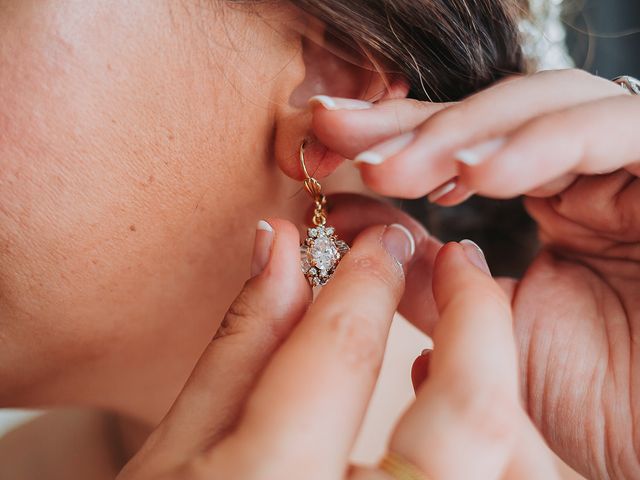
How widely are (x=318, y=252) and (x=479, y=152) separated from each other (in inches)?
10.7

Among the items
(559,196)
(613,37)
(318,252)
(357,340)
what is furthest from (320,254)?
(613,37)

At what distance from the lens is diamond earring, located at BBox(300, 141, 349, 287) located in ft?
2.62

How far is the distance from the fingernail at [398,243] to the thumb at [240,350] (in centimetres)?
16

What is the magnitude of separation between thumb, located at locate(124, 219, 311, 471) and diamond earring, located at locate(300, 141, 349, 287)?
0.07 metres

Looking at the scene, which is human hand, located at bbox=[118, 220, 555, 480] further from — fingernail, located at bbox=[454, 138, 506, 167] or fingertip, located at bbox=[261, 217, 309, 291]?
fingernail, located at bbox=[454, 138, 506, 167]

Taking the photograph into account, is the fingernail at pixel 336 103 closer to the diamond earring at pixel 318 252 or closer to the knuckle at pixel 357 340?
the diamond earring at pixel 318 252

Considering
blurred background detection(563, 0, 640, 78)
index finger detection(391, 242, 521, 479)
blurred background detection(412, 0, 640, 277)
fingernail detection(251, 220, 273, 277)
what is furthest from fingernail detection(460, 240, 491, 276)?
blurred background detection(563, 0, 640, 78)

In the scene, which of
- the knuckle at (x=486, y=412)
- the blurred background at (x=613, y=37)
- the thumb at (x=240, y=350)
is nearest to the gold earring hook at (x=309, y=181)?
the thumb at (x=240, y=350)

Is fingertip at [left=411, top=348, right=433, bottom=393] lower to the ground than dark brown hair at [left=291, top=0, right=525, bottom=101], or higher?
lower

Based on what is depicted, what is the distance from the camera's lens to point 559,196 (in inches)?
37.3

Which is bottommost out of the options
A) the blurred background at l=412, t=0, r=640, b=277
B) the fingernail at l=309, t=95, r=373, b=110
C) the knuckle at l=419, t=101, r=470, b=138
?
the blurred background at l=412, t=0, r=640, b=277

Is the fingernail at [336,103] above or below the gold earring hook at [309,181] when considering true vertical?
above

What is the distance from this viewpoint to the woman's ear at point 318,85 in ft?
2.72

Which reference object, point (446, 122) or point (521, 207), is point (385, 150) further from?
point (521, 207)
